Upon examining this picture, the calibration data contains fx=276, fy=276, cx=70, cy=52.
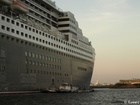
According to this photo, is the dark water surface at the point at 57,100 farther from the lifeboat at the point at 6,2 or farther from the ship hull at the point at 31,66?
the lifeboat at the point at 6,2

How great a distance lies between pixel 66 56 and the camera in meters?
65.1

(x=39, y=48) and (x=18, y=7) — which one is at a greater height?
(x=18, y=7)

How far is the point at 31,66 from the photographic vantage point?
2003 inches

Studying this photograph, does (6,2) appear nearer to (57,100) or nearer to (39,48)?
(39,48)

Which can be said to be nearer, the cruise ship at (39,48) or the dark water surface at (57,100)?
the dark water surface at (57,100)

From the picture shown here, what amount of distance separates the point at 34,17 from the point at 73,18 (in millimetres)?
19267

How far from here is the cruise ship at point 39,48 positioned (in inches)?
1789

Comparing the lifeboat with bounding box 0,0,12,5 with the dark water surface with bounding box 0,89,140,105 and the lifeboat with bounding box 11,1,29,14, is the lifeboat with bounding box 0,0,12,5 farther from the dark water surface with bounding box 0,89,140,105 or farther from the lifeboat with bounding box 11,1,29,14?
the dark water surface with bounding box 0,89,140,105

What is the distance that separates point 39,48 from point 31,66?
470 centimetres

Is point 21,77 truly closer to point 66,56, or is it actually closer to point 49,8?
point 66,56

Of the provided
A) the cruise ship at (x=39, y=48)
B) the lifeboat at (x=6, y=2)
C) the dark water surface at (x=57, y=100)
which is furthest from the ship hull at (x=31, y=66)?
the lifeboat at (x=6, y=2)

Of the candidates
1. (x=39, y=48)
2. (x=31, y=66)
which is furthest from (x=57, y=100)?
(x=39, y=48)

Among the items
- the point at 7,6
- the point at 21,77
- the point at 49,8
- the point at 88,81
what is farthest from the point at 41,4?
the point at 88,81

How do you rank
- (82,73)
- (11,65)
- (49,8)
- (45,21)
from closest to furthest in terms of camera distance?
1. (11,65)
2. (45,21)
3. (49,8)
4. (82,73)
